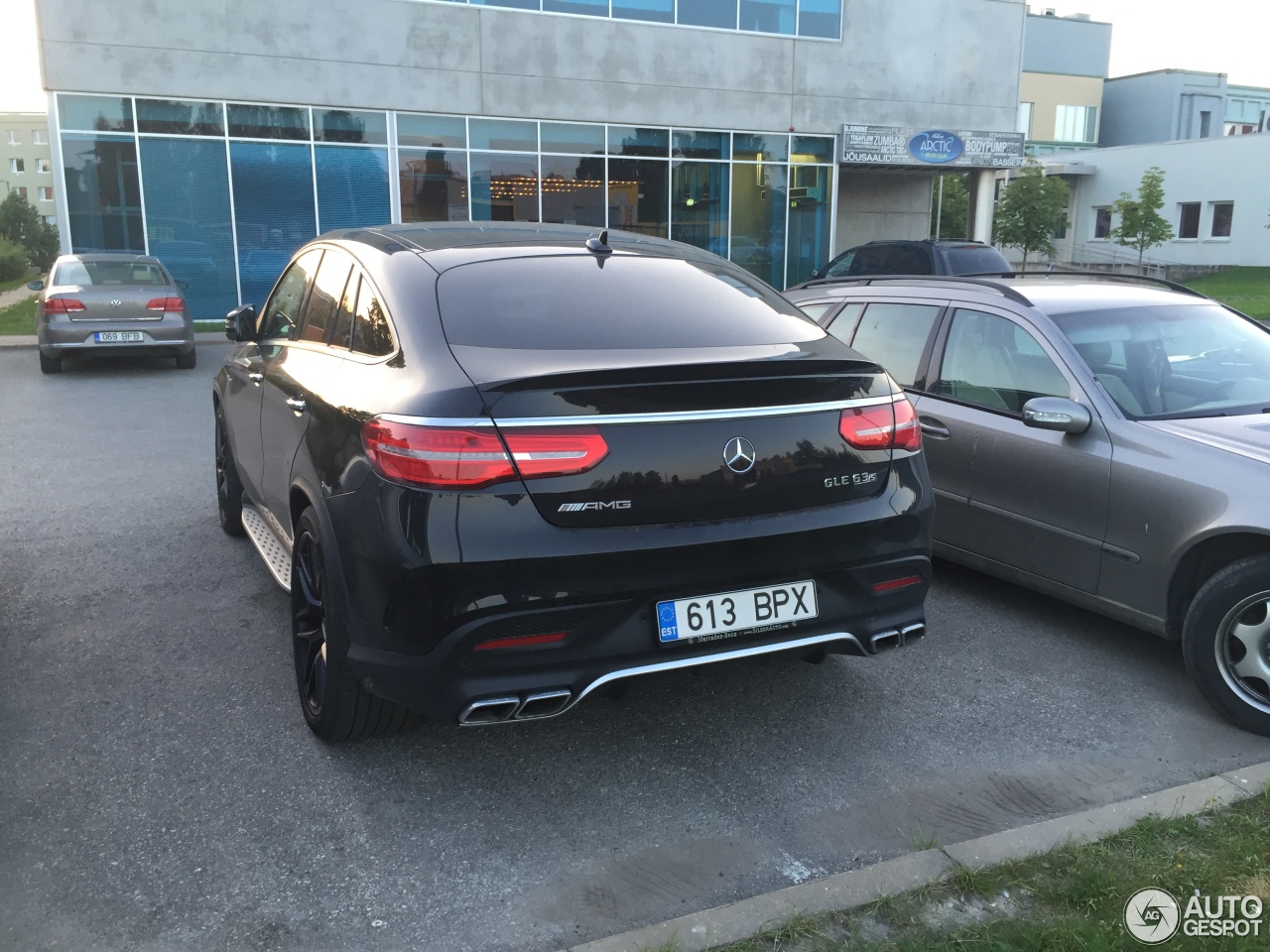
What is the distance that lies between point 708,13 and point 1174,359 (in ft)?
67.0

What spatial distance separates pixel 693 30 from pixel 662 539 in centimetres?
2207

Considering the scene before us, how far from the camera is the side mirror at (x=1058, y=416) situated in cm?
450

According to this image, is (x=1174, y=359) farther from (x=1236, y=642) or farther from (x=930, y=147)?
(x=930, y=147)

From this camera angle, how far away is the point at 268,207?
20.3 m

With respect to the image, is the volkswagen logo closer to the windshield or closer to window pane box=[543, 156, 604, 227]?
the windshield

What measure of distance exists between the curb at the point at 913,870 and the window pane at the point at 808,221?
22.3 m

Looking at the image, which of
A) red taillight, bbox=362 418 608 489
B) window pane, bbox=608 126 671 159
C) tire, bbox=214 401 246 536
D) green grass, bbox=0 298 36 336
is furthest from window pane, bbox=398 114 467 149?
red taillight, bbox=362 418 608 489

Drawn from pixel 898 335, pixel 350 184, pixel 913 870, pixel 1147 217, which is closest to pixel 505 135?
pixel 350 184

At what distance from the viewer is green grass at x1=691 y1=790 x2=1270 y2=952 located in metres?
2.60

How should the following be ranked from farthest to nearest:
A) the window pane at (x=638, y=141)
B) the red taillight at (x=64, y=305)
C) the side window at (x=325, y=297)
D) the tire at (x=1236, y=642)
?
the window pane at (x=638, y=141) → the red taillight at (x=64, y=305) → the side window at (x=325, y=297) → the tire at (x=1236, y=642)

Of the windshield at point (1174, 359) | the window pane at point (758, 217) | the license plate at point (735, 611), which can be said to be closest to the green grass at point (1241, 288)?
the window pane at point (758, 217)

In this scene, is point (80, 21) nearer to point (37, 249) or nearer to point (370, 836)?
point (370, 836)

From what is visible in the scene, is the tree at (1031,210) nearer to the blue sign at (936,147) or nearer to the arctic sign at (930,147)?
the arctic sign at (930,147)

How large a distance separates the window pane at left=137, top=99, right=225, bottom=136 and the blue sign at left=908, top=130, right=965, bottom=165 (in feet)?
49.5
